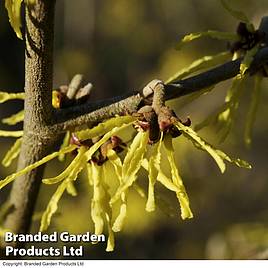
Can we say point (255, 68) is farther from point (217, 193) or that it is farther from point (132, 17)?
point (132, 17)

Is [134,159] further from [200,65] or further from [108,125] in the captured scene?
[200,65]

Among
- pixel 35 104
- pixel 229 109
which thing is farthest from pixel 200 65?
pixel 35 104

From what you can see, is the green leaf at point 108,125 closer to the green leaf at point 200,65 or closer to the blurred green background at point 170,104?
the green leaf at point 200,65

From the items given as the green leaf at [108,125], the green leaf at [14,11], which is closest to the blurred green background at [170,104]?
the green leaf at [108,125]

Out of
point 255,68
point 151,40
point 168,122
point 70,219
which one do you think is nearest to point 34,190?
point 168,122

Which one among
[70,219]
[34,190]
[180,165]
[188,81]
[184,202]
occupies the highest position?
[180,165]

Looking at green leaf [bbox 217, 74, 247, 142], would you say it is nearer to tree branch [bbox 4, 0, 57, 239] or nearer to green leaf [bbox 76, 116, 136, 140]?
green leaf [bbox 76, 116, 136, 140]
